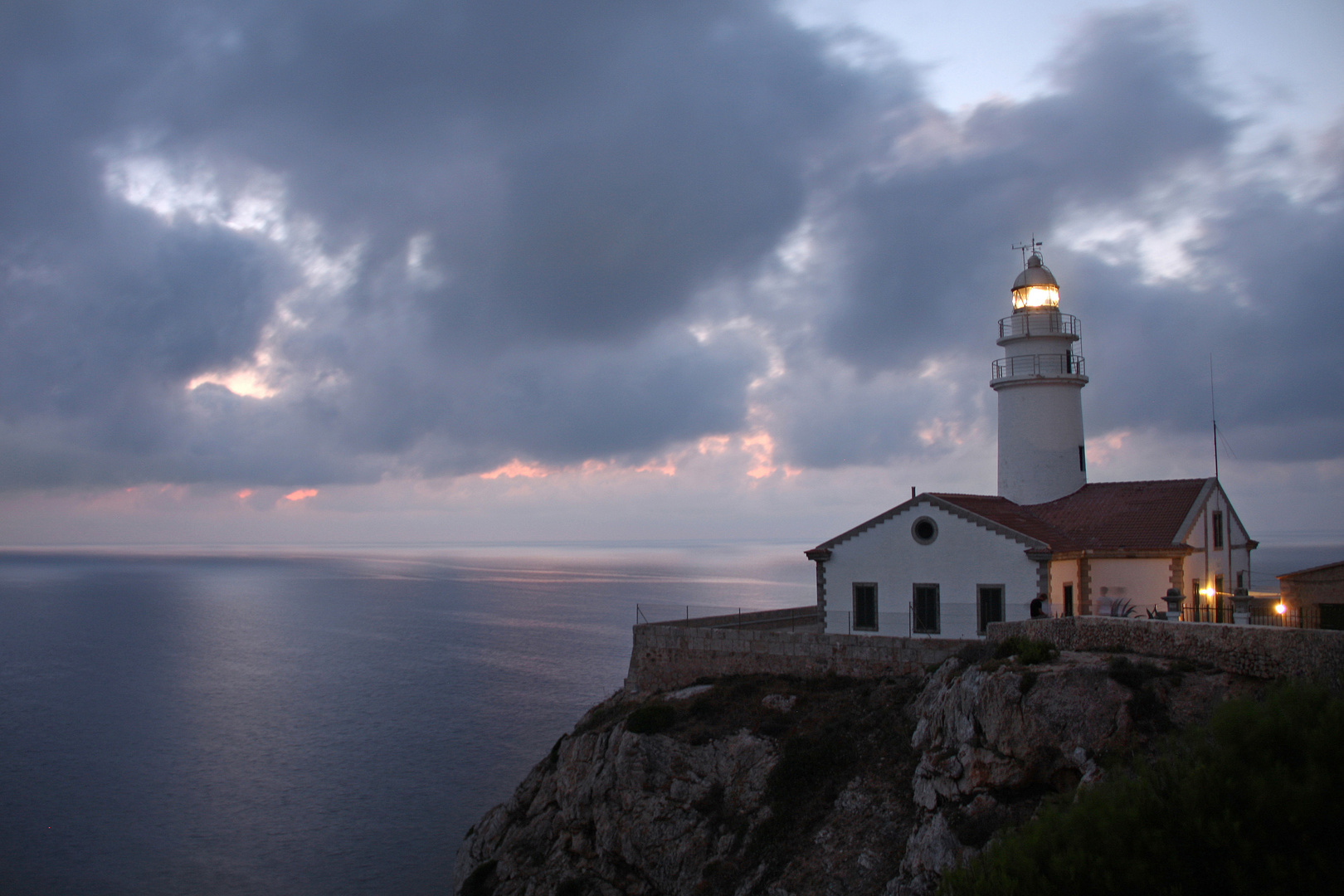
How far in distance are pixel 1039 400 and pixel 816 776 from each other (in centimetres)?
1840

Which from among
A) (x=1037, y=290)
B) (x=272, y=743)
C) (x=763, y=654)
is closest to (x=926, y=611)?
(x=763, y=654)

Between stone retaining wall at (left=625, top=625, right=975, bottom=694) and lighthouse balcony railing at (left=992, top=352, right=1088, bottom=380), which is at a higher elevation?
lighthouse balcony railing at (left=992, top=352, right=1088, bottom=380)

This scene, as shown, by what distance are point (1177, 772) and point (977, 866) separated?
2.89 m

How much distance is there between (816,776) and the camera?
22250mm

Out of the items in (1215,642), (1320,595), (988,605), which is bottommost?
(988,605)

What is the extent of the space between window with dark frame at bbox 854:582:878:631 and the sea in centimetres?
1836

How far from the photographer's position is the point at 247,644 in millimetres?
93250

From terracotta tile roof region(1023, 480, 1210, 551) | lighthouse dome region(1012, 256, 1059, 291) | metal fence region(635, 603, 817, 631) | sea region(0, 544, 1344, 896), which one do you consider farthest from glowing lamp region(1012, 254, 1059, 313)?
sea region(0, 544, 1344, 896)

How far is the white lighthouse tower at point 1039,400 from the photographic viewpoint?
33375mm

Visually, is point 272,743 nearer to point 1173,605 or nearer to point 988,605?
point 988,605

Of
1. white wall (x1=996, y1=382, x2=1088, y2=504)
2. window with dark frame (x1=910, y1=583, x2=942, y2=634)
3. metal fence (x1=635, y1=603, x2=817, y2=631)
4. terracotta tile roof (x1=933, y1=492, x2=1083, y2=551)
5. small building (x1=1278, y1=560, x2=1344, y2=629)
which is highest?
white wall (x1=996, y1=382, x2=1088, y2=504)

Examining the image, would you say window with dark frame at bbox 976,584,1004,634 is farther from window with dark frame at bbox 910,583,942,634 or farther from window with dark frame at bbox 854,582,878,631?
window with dark frame at bbox 854,582,878,631

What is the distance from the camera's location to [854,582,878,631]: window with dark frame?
29.1 m

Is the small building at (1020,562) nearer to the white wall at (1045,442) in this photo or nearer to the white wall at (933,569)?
the white wall at (933,569)
